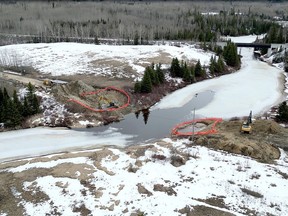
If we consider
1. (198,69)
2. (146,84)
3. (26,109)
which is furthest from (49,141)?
(198,69)

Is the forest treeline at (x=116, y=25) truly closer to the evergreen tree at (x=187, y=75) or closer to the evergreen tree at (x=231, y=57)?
the evergreen tree at (x=231, y=57)

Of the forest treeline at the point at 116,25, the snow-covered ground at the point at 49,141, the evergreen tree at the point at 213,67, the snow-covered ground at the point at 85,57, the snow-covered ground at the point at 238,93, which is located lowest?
the snow-covered ground at the point at 49,141

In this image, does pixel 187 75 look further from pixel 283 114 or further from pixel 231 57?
pixel 283 114

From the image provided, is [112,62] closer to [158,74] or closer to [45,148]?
[158,74]

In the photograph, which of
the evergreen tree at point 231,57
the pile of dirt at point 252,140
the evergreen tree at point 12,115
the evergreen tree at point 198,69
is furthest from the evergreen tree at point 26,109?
the evergreen tree at point 231,57

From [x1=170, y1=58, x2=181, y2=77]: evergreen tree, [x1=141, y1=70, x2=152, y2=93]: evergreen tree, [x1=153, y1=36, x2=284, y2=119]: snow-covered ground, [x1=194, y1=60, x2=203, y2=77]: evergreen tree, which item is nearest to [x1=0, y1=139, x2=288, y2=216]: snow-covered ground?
[x1=153, y1=36, x2=284, y2=119]: snow-covered ground

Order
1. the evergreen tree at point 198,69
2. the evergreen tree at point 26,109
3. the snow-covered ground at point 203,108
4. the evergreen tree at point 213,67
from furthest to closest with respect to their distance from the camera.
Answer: the evergreen tree at point 213,67
the evergreen tree at point 198,69
the evergreen tree at point 26,109
the snow-covered ground at point 203,108

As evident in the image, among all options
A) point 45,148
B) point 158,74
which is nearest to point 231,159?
point 45,148

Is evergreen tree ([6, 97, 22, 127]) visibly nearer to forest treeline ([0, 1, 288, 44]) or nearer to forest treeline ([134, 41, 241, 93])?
forest treeline ([134, 41, 241, 93])
